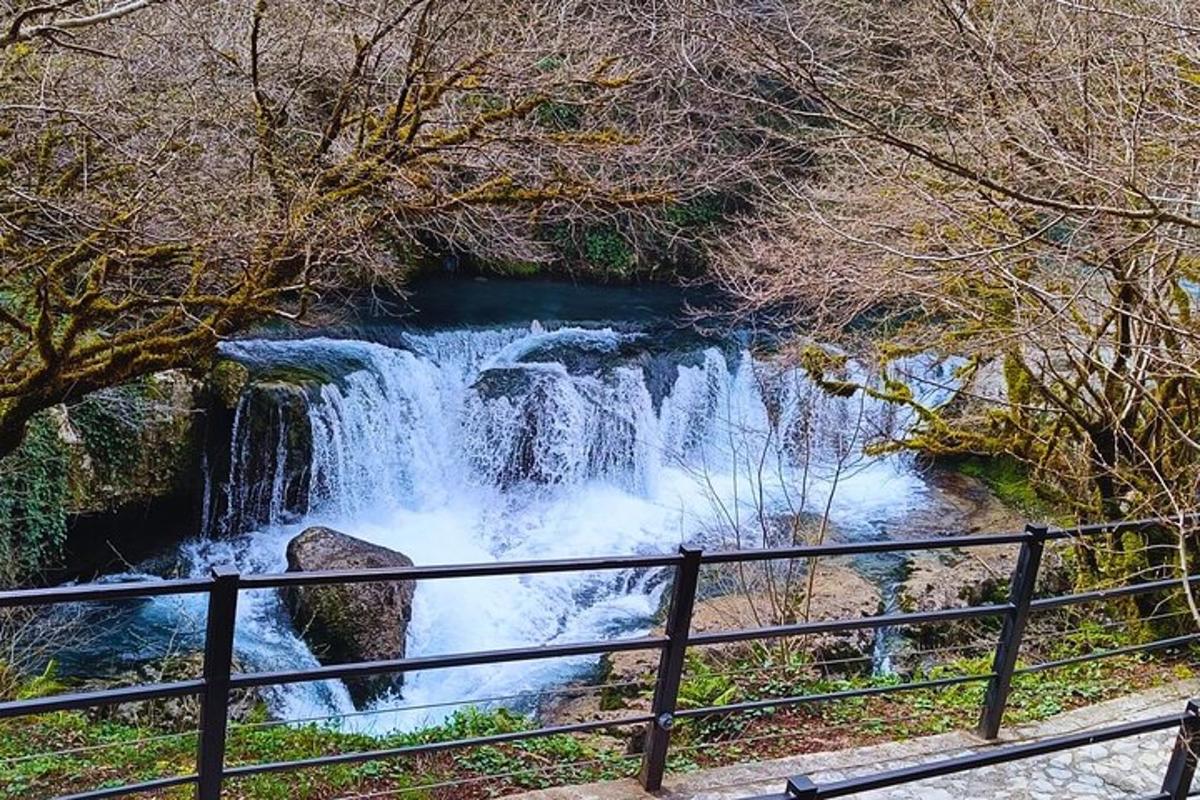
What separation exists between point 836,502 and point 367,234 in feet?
25.7

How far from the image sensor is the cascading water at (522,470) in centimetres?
988

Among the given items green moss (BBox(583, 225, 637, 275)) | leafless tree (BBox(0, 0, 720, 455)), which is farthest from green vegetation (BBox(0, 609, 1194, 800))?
green moss (BBox(583, 225, 637, 275))

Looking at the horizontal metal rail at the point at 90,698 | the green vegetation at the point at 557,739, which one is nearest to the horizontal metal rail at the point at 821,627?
the green vegetation at the point at 557,739

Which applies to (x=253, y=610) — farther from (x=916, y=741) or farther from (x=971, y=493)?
(x=971, y=493)

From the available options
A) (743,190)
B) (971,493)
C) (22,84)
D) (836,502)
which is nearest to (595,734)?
(22,84)

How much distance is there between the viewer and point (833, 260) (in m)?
6.98

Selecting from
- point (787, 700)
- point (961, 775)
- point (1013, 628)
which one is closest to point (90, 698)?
point (787, 700)

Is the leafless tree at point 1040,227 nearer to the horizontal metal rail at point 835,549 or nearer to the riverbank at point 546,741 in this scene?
the horizontal metal rail at point 835,549

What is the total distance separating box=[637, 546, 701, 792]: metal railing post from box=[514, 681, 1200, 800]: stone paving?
12 cm

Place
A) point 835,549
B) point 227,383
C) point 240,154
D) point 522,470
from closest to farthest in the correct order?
point 835,549 → point 240,154 → point 227,383 → point 522,470

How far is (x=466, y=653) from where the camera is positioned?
3164 mm

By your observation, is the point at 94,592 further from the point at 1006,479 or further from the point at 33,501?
the point at 1006,479

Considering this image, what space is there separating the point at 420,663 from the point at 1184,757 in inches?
85.5

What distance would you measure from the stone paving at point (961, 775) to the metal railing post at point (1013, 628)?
0.14 meters
